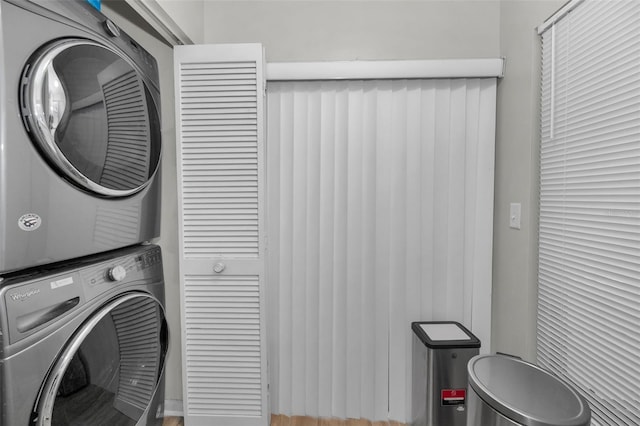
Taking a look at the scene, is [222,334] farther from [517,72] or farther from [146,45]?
[517,72]

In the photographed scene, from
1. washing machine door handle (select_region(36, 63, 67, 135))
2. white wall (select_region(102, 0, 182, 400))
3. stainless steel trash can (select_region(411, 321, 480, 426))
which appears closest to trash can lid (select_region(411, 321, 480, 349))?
stainless steel trash can (select_region(411, 321, 480, 426))

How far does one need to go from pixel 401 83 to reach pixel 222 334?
1636mm

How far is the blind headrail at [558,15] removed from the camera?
4.01 ft

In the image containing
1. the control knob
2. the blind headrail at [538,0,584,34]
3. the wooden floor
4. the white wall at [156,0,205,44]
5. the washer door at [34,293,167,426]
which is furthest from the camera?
the wooden floor

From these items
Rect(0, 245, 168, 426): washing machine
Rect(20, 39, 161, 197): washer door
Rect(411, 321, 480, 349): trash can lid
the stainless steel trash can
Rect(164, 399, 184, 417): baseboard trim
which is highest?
Rect(20, 39, 161, 197): washer door

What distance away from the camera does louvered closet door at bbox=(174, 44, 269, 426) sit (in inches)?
64.5

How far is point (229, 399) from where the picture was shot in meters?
1.70

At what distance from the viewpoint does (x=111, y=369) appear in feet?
3.63

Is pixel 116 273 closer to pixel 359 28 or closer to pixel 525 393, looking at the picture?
pixel 525 393

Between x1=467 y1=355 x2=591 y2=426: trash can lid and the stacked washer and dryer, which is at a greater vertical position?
the stacked washer and dryer

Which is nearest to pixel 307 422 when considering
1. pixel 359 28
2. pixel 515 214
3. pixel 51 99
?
pixel 515 214

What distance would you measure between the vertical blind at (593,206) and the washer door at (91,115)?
1662mm

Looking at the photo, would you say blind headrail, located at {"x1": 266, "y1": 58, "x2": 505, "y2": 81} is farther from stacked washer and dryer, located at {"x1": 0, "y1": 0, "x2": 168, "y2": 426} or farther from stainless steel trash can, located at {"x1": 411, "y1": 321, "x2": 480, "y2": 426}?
stainless steel trash can, located at {"x1": 411, "y1": 321, "x2": 480, "y2": 426}

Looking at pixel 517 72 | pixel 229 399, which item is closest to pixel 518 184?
pixel 517 72
